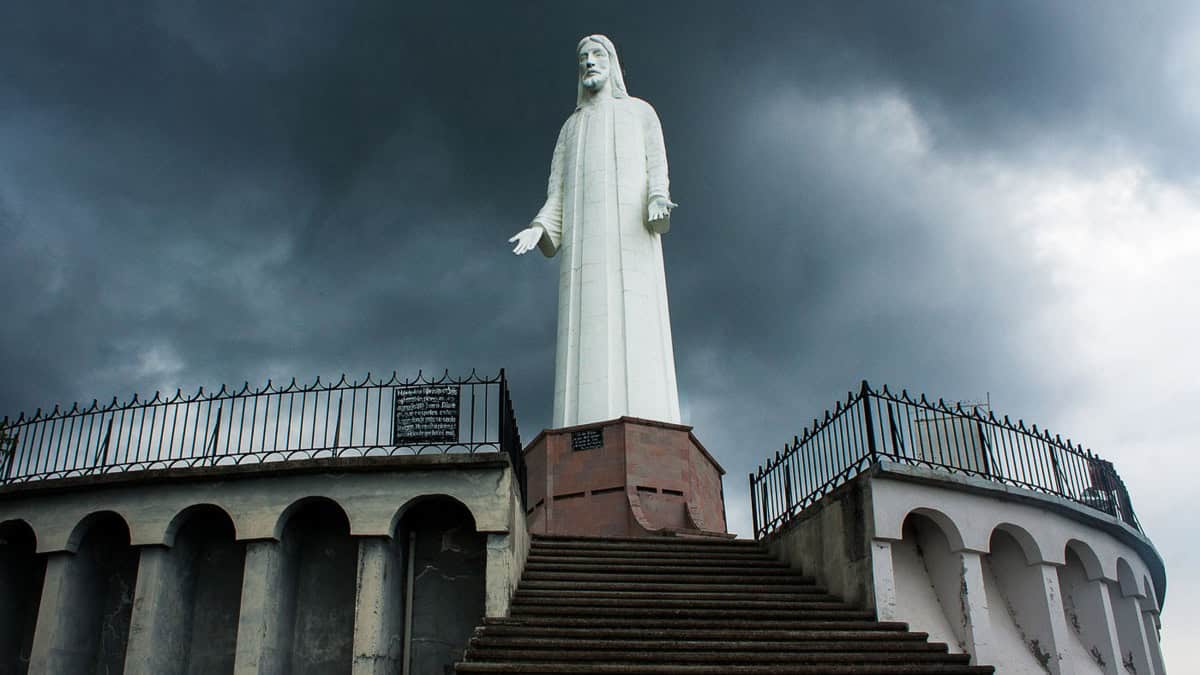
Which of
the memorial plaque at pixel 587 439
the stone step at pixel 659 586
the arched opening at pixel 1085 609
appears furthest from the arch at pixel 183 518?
the arched opening at pixel 1085 609

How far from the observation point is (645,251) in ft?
72.3

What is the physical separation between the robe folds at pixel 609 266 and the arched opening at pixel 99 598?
913 cm

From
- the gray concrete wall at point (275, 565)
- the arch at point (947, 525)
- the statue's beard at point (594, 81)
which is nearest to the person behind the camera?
the gray concrete wall at point (275, 565)

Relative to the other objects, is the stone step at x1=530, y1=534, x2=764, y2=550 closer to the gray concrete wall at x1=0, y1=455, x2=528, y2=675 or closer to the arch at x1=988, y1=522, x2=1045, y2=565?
the gray concrete wall at x1=0, y1=455, x2=528, y2=675

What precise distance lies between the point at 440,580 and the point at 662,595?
2552 mm

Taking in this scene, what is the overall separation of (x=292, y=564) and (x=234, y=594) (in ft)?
2.72

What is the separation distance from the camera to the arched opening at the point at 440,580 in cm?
1159

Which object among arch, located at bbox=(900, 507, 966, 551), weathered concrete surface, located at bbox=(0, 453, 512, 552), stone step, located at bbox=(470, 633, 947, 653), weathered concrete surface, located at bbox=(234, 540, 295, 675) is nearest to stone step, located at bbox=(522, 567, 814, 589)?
weathered concrete surface, located at bbox=(0, 453, 512, 552)

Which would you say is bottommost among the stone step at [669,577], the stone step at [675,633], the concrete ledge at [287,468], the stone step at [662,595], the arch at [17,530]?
the stone step at [675,633]

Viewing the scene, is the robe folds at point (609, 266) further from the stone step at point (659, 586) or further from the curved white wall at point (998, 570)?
the curved white wall at point (998, 570)

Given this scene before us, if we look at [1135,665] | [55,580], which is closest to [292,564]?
[55,580]

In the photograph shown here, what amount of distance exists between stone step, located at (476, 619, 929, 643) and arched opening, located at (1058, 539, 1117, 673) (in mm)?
3597

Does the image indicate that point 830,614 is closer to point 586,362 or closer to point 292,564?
point 292,564

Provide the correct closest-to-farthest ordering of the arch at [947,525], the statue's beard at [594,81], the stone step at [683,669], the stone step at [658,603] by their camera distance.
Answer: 1. the stone step at [683,669]
2. the stone step at [658,603]
3. the arch at [947,525]
4. the statue's beard at [594,81]
